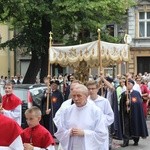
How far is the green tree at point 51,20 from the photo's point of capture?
26.4m

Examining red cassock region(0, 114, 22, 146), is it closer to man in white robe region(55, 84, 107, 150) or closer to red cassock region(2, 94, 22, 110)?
man in white robe region(55, 84, 107, 150)

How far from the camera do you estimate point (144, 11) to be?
135 feet

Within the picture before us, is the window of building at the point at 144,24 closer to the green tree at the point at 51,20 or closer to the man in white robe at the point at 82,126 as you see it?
the green tree at the point at 51,20

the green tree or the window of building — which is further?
the window of building

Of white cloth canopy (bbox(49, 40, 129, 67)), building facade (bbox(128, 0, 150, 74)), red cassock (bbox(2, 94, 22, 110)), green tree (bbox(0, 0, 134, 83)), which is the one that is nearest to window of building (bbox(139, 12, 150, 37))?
building facade (bbox(128, 0, 150, 74))

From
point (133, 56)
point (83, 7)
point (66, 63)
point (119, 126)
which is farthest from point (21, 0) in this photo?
point (133, 56)

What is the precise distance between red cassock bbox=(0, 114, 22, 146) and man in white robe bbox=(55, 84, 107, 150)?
170 centimetres

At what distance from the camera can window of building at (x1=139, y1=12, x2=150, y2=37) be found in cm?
4125

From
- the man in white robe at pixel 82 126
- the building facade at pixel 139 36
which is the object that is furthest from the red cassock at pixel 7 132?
the building facade at pixel 139 36

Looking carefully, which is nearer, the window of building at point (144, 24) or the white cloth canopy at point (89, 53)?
the white cloth canopy at point (89, 53)

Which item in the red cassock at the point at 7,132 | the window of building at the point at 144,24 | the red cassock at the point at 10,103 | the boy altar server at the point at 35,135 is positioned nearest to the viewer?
the red cassock at the point at 7,132

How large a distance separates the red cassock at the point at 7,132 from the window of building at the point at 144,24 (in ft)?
121

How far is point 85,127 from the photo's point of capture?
6.64 metres

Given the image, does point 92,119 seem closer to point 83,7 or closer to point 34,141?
point 34,141
